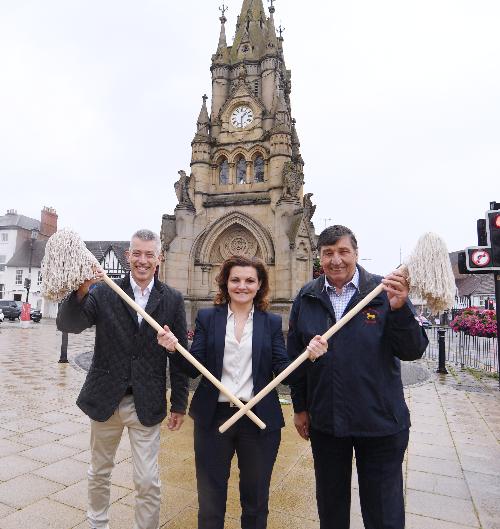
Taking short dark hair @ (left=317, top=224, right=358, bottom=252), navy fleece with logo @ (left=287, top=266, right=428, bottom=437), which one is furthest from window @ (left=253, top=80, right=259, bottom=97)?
navy fleece with logo @ (left=287, top=266, right=428, bottom=437)

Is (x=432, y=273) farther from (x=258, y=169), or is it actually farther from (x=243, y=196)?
(x=258, y=169)

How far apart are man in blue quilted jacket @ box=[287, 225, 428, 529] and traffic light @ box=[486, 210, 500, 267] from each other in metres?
4.68

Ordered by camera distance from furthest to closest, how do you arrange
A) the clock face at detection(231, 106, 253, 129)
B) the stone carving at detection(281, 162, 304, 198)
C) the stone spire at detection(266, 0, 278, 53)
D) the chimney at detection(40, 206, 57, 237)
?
the chimney at detection(40, 206, 57, 237) < the stone spire at detection(266, 0, 278, 53) < the clock face at detection(231, 106, 253, 129) < the stone carving at detection(281, 162, 304, 198)

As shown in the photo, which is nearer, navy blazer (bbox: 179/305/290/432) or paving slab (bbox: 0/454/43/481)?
navy blazer (bbox: 179/305/290/432)

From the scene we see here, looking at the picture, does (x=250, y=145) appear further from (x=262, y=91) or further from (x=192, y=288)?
(x=192, y=288)

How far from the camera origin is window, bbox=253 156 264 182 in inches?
798

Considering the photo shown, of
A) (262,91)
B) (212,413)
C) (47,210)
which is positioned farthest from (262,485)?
(47,210)

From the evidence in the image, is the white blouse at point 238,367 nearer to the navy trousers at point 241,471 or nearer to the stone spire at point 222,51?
the navy trousers at point 241,471

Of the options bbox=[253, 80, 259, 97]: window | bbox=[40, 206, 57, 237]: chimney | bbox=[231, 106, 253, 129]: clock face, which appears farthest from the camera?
bbox=[40, 206, 57, 237]: chimney

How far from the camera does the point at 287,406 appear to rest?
7.21m

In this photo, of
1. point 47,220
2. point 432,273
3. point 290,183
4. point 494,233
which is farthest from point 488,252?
point 47,220

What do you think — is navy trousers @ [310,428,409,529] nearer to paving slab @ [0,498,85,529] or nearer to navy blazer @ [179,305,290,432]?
navy blazer @ [179,305,290,432]

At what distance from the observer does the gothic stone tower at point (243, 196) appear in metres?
18.7

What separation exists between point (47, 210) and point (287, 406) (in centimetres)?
5595
